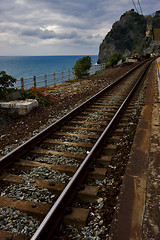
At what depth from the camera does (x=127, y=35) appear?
174750mm

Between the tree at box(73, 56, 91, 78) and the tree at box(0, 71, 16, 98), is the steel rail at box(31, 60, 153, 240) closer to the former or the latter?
the tree at box(0, 71, 16, 98)

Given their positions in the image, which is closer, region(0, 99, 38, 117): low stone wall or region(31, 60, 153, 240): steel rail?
region(31, 60, 153, 240): steel rail

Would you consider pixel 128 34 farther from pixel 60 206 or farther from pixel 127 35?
pixel 60 206

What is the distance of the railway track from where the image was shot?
285 cm

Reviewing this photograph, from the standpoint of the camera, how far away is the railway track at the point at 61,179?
9.35 ft

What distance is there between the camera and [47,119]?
7730mm

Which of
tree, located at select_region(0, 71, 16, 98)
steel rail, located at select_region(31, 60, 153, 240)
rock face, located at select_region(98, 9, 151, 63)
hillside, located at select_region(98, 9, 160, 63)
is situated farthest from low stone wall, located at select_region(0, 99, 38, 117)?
rock face, located at select_region(98, 9, 151, 63)

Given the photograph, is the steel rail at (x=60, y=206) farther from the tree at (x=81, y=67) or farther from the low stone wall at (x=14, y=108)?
the tree at (x=81, y=67)

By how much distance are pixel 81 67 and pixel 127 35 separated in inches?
6658

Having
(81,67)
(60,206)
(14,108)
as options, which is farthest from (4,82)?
(81,67)

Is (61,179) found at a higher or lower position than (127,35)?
lower

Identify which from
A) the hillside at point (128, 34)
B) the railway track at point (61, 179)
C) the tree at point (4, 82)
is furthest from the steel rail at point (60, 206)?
the hillside at point (128, 34)

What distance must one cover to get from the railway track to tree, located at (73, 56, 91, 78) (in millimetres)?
17029

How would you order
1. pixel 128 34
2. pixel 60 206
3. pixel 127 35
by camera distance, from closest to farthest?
pixel 60 206, pixel 128 34, pixel 127 35
